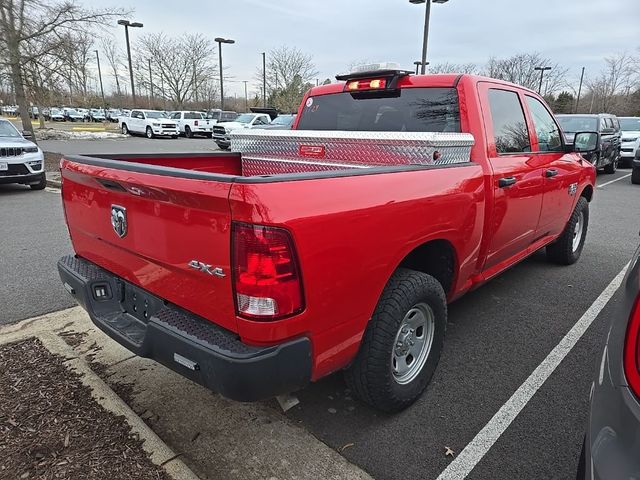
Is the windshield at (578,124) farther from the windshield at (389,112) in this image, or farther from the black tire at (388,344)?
the black tire at (388,344)

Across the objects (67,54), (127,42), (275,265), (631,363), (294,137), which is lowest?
(631,363)

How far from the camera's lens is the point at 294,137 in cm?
354

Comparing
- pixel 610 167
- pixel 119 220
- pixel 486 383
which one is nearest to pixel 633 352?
pixel 486 383

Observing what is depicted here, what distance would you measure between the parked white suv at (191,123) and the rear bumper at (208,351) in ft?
97.4

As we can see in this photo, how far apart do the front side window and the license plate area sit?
350 centimetres

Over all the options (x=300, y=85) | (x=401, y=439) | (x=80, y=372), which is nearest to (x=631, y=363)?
(x=401, y=439)

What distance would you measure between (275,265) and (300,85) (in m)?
44.2

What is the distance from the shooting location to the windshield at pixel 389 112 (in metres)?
3.30

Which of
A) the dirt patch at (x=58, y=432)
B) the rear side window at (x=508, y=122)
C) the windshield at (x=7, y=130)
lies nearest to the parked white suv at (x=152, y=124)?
the windshield at (x=7, y=130)

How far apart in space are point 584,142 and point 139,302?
14.9 ft

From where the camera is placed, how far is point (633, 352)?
1331mm

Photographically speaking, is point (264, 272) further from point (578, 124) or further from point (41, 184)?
point (578, 124)

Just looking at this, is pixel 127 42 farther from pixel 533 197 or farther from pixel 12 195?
pixel 533 197

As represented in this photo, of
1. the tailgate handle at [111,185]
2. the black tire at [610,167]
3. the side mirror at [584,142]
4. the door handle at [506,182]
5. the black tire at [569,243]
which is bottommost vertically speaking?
the black tire at [610,167]
